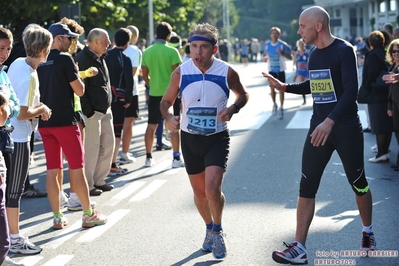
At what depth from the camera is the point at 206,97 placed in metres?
6.53

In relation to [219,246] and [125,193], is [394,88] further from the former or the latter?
[219,246]

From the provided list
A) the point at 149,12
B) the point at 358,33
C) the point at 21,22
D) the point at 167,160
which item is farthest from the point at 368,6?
the point at 167,160

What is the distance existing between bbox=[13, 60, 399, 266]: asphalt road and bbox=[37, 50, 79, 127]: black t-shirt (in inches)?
41.3

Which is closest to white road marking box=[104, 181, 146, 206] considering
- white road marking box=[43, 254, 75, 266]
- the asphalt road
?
the asphalt road

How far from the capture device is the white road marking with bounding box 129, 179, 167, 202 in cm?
923

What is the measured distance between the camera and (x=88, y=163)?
372 inches

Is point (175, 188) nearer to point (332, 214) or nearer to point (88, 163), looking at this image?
point (88, 163)

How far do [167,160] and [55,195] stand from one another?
4622 millimetres

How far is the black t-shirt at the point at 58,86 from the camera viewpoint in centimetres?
750

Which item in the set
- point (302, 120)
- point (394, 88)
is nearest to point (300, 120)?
point (302, 120)

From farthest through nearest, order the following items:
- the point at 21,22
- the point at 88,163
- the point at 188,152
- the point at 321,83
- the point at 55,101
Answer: the point at 21,22 < the point at 88,163 < the point at 55,101 < the point at 188,152 < the point at 321,83

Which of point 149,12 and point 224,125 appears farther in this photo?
point 149,12

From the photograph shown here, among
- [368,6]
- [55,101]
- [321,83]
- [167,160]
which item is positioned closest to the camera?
[321,83]

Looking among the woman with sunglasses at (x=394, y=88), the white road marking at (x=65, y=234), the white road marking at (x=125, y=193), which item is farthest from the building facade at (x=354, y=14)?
the white road marking at (x=65, y=234)
